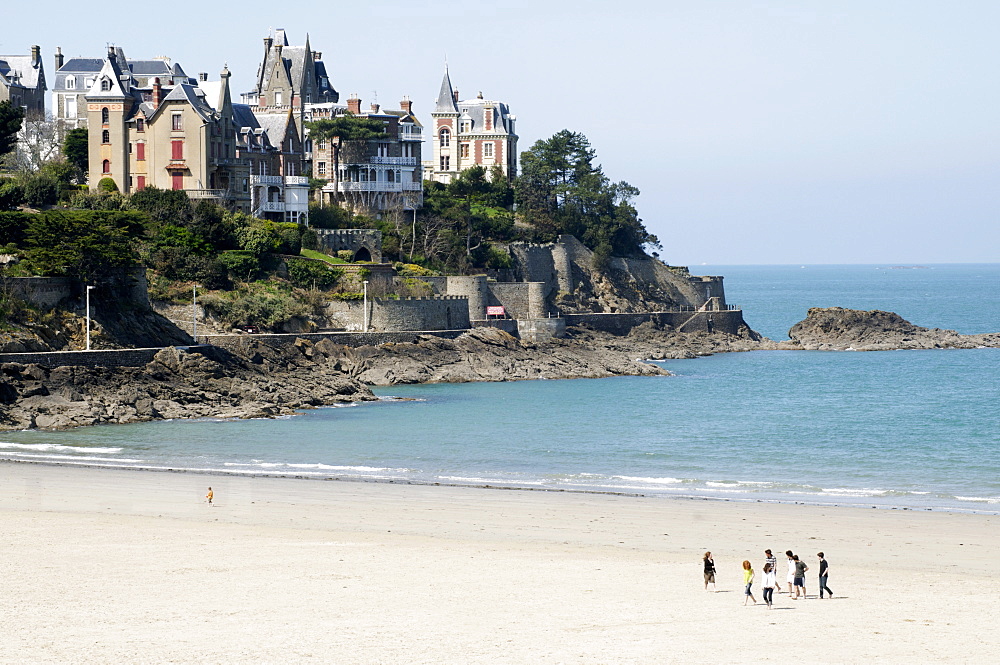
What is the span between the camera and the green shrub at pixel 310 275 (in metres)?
54.1

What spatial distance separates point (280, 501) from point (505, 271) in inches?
1615

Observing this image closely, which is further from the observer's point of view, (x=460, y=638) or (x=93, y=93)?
(x=93, y=93)

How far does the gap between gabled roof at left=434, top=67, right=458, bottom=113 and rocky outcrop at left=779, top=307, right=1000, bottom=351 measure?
84.7ft

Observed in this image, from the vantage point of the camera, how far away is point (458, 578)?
19141 millimetres

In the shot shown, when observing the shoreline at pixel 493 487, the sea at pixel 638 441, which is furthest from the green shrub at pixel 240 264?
the shoreline at pixel 493 487

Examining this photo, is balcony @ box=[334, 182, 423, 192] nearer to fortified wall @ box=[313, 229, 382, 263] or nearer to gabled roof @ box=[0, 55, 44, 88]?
Answer: fortified wall @ box=[313, 229, 382, 263]

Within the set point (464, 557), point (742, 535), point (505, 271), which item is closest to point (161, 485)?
point (464, 557)

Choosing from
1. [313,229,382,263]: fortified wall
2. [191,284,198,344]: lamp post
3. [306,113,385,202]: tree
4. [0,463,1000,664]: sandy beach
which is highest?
[306,113,385,202]: tree

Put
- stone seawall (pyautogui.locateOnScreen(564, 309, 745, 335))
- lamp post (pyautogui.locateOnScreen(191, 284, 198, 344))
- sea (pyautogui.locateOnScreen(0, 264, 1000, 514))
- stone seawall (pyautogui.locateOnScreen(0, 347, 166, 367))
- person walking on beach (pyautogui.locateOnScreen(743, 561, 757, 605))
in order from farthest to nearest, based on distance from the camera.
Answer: stone seawall (pyautogui.locateOnScreen(564, 309, 745, 335)) → lamp post (pyautogui.locateOnScreen(191, 284, 198, 344)) → stone seawall (pyautogui.locateOnScreen(0, 347, 166, 367)) → sea (pyautogui.locateOnScreen(0, 264, 1000, 514)) → person walking on beach (pyautogui.locateOnScreen(743, 561, 757, 605))

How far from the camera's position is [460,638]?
51.6ft

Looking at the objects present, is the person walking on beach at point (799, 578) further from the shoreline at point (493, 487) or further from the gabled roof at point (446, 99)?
the gabled roof at point (446, 99)

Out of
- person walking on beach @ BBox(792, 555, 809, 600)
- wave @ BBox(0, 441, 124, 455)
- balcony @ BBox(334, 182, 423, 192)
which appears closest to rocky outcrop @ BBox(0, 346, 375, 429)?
wave @ BBox(0, 441, 124, 455)

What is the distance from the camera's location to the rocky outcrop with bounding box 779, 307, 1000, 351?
233 feet

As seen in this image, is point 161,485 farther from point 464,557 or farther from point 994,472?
point 994,472
